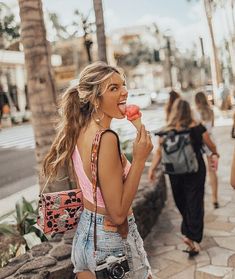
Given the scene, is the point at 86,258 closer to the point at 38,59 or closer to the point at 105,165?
the point at 105,165

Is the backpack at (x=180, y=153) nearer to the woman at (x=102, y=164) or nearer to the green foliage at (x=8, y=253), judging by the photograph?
the green foliage at (x=8, y=253)

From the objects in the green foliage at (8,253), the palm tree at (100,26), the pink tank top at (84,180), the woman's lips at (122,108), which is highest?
the palm tree at (100,26)

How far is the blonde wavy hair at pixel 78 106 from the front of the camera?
5.97 ft

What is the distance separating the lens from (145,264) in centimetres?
184

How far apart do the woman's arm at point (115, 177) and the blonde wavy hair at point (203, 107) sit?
13.3ft

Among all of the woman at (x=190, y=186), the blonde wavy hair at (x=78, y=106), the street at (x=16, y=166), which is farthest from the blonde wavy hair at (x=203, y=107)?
the street at (x=16, y=166)

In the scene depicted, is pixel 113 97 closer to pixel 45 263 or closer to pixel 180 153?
pixel 45 263

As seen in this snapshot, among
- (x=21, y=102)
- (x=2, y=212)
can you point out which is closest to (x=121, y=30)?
(x=21, y=102)

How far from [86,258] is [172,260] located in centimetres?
243

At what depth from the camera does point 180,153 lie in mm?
4094

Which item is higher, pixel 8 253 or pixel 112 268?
pixel 112 268

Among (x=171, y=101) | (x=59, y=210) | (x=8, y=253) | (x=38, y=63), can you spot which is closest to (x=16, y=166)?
(x=171, y=101)

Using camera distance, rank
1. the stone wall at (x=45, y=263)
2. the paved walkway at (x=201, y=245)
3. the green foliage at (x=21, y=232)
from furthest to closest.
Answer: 1. the paved walkway at (x=201, y=245)
2. the green foliage at (x=21, y=232)
3. the stone wall at (x=45, y=263)

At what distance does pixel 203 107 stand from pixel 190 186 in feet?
6.00
